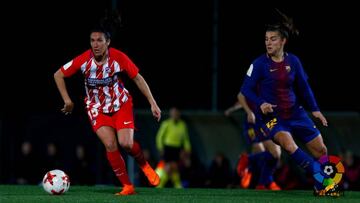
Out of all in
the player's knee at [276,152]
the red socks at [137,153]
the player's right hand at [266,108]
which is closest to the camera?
the player's right hand at [266,108]

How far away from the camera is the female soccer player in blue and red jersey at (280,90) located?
10.0m

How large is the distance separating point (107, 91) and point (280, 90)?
1791mm

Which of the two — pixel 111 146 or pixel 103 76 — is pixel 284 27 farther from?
pixel 111 146

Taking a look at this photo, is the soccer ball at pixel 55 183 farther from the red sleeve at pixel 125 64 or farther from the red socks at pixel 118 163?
the red sleeve at pixel 125 64

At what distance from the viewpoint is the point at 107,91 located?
32.8ft

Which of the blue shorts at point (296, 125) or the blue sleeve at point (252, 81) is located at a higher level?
the blue sleeve at point (252, 81)

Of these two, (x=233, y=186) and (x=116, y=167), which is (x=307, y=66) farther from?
(x=116, y=167)

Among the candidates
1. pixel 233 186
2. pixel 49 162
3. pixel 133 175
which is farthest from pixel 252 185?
pixel 49 162

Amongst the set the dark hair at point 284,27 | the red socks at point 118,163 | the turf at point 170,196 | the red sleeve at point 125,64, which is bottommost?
the turf at point 170,196

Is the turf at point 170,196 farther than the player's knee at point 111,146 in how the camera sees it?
No

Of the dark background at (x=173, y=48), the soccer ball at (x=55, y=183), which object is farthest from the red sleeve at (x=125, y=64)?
the dark background at (x=173, y=48)

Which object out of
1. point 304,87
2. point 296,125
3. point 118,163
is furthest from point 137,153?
point 304,87

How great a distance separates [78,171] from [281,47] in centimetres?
678

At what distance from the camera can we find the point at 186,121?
16750 mm
